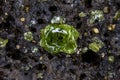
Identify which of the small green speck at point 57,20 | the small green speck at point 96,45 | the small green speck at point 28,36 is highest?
the small green speck at point 57,20

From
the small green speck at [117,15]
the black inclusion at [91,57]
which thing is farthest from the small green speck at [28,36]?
the small green speck at [117,15]

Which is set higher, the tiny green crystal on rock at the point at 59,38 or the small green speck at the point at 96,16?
the small green speck at the point at 96,16

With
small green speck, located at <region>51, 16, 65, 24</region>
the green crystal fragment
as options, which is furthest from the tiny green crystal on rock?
the green crystal fragment

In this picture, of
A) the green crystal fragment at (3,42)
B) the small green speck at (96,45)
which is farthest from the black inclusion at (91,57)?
the green crystal fragment at (3,42)

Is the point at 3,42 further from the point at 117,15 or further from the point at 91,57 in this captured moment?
the point at 117,15

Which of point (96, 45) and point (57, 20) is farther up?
point (57, 20)

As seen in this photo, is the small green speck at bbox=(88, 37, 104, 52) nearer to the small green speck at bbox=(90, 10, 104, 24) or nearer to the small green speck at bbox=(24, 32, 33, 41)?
the small green speck at bbox=(90, 10, 104, 24)

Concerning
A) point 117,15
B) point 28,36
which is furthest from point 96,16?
point 28,36

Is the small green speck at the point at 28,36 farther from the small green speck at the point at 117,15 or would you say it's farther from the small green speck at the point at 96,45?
the small green speck at the point at 117,15
